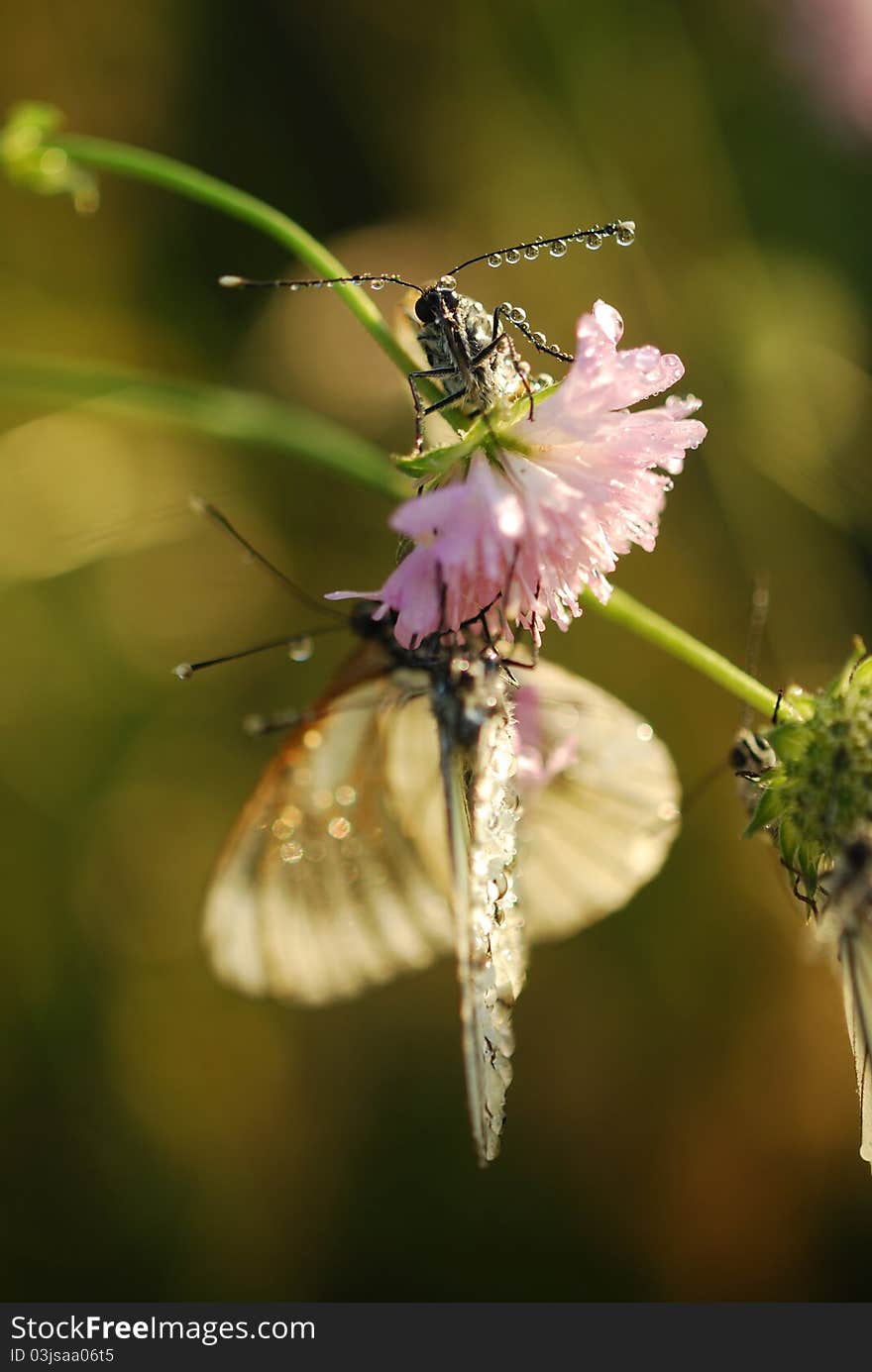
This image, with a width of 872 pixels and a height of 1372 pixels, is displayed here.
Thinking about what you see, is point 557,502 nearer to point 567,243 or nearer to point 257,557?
point 567,243

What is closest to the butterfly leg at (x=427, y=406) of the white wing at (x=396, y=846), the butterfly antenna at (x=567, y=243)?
the butterfly antenna at (x=567, y=243)

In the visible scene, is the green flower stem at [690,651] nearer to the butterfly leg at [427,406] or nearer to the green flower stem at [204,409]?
the green flower stem at [204,409]

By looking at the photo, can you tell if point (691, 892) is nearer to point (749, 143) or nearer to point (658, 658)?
point (658, 658)

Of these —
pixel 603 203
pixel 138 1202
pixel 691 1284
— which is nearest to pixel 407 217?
pixel 603 203

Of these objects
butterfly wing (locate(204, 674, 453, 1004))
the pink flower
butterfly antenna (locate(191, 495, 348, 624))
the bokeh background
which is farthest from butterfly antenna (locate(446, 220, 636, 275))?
the bokeh background

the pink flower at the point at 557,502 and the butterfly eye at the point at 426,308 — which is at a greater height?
the butterfly eye at the point at 426,308

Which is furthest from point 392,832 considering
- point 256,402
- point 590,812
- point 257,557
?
point 256,402

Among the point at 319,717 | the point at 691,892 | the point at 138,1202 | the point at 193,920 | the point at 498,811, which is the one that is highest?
the point at 319,717
